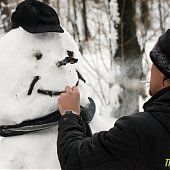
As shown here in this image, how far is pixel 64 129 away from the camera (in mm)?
1903

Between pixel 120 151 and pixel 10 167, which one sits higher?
pixel 120 151

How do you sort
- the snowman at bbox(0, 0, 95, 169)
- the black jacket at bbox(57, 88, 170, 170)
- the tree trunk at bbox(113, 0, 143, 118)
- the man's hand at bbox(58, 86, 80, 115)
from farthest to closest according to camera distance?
the tree trunk at bbox(113, 0, 143, 118)
the snowman at bbox(0, 0, 95, 169)
the man's hand at bbox(58, 86, 80, 115)
the black jacket at bbox(57, 88, 170, 170)

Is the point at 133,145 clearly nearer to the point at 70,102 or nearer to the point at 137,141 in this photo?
the point at 137,141

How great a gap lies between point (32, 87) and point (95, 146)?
0.87m

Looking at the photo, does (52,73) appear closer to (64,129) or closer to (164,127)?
(64,129)

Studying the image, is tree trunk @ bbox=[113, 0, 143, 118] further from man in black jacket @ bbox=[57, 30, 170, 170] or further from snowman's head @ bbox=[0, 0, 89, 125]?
man in black jacket @ bbox=[57, 30, 170, 170]

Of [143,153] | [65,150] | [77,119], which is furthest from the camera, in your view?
[77,119]

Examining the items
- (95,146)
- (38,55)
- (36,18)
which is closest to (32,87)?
(38,55)

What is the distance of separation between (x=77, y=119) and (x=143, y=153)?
1.27 ft

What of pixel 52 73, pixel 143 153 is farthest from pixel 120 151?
pixel 52 73

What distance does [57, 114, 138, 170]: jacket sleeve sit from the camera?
1.70 meters

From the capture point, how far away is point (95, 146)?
69.6 inches

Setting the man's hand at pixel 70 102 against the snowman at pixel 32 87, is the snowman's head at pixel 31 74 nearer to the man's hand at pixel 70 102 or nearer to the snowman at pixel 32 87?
the snowman at pixel 32 87

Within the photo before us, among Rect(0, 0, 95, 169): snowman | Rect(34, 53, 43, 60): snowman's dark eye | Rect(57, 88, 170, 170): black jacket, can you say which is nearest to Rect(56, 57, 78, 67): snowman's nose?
Rect(0, 0, 95, 169): snowman
